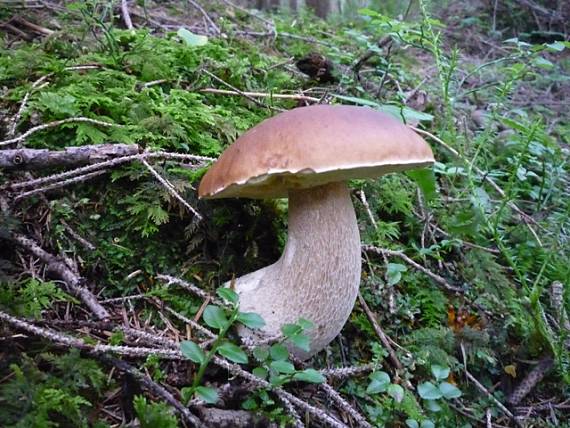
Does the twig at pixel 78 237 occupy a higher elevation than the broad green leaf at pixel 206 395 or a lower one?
lower

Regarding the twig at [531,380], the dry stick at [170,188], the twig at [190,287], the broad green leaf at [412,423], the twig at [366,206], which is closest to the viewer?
the broad green leaf at [412,423]

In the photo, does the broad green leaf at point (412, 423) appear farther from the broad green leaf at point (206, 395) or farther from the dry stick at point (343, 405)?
the broad green leaf at point (206, 395)

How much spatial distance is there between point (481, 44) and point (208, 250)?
19.5 feet

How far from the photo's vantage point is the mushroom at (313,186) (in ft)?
3.54

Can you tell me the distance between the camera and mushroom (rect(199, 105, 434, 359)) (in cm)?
108

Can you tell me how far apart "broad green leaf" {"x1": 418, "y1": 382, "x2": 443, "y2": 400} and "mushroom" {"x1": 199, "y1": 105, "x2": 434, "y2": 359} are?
0.94 feet

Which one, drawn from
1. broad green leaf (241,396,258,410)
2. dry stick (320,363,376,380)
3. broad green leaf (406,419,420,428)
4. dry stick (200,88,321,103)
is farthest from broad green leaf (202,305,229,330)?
dry stick (200,88,321,103)

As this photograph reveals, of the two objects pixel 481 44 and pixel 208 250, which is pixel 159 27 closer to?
pixel 208 250

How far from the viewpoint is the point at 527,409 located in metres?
1.57

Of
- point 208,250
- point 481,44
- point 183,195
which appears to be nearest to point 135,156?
point 183,195

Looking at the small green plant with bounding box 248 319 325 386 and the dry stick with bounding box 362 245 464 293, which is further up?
the small green plant with bounding box 248 319 325 386

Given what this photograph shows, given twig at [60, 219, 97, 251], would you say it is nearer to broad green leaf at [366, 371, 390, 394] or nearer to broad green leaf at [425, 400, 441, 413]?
broad green leaf at [366, 371, 390, 394]

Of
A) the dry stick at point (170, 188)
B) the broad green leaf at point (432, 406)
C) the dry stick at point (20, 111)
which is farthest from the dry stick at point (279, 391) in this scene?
the dry stick at point (20, 111)

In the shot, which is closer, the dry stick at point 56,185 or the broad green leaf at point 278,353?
the broad green leaf at point 278,353
